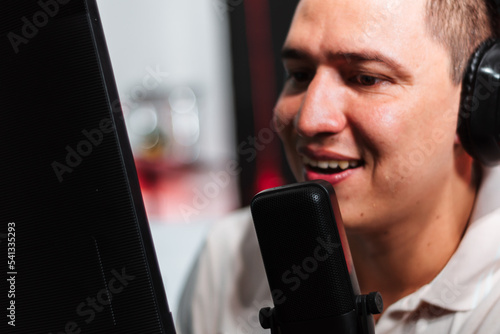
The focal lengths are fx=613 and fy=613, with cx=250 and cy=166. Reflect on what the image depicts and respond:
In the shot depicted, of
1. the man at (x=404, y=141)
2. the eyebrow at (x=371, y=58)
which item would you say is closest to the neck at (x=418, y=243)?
the man at (x=404, y=141)

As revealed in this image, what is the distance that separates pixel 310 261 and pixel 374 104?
0.30 metres

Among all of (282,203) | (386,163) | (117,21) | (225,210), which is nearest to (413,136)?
(386,163)

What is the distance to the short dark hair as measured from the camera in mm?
821

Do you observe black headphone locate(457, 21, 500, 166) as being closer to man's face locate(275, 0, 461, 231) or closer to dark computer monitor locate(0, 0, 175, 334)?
man's face locate(275, 0, 461, 231)

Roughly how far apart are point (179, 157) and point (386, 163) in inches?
55.8

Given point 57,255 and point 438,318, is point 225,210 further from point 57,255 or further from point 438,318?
point 57,255

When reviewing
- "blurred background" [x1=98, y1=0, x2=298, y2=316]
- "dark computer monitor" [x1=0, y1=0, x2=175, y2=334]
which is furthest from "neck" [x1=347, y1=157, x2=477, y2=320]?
"blurred background" [x1=98, y1=0, x2=298, y2=316]

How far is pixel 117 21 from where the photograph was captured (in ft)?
7.11

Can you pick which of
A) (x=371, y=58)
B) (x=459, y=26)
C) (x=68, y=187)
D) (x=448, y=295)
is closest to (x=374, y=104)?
(x=371, y=58)

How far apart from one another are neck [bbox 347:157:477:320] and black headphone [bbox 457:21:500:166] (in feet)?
0.34

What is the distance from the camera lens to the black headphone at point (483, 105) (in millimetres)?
790

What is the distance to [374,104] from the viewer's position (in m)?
0.80

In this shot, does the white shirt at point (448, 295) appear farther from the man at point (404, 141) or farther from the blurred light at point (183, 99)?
the blurred light at point (183, 99)

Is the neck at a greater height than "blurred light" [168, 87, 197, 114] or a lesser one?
lesser
